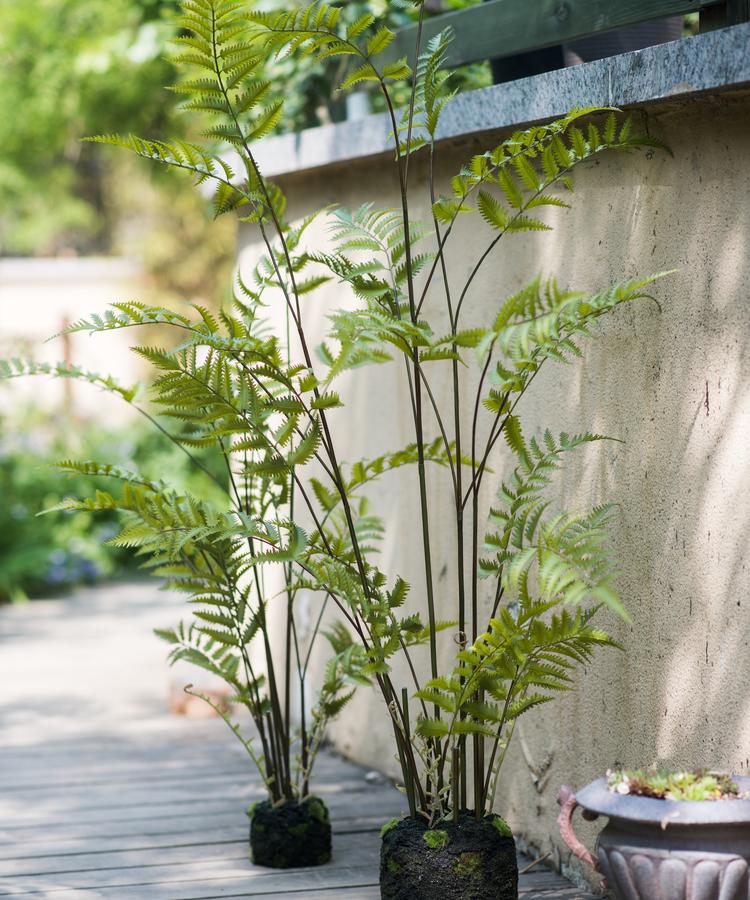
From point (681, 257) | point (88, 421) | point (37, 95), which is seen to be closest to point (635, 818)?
point (681, 257)

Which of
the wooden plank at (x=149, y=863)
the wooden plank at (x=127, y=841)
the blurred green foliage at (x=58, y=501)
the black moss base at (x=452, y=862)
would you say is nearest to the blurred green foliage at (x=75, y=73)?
the blurred green foliage at (x=58, y=501)

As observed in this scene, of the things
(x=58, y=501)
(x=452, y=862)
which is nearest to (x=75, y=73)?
(x=58, y=501)

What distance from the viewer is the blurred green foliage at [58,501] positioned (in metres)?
8.59

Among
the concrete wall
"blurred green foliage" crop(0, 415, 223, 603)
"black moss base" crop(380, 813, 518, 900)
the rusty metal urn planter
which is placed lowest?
"blurred green foliage" crop(0, 415, 223, 603)

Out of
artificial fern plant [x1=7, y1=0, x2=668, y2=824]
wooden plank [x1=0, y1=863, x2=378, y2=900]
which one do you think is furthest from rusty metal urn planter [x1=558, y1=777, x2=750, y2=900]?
wooden plank [x1=0, y1=863, x2=378, y2=900]

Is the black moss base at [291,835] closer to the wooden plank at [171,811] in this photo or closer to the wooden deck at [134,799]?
the wooden deck at [134,799]

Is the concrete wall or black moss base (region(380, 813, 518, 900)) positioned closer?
the concrete wall

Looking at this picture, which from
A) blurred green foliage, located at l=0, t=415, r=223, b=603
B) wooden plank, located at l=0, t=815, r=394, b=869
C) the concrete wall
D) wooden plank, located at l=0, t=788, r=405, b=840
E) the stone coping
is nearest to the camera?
→ the stone coping

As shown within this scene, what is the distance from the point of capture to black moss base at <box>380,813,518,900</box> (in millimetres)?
2672

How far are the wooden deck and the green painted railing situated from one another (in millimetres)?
1984

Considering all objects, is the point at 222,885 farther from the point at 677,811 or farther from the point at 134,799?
the point at 677,811

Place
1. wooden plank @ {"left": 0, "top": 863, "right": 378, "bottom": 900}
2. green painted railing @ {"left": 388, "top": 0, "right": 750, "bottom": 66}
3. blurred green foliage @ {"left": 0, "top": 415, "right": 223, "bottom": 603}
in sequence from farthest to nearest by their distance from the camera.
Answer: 1. blurred green foliage @ {"left": 0, "top": 415, "right": 223, "bottom": 603}
2. wooden plank @ {"left": 0, "top": 863, "right": 378, "bottom": 900}
3. green painted railing @ {"left": 388, "top": 0, "right": 750, "bottom": 66}

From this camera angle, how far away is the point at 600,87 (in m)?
2.77

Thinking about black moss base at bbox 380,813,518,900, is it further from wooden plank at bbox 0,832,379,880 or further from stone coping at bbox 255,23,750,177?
stone coping at bbox 255,23,750,177
